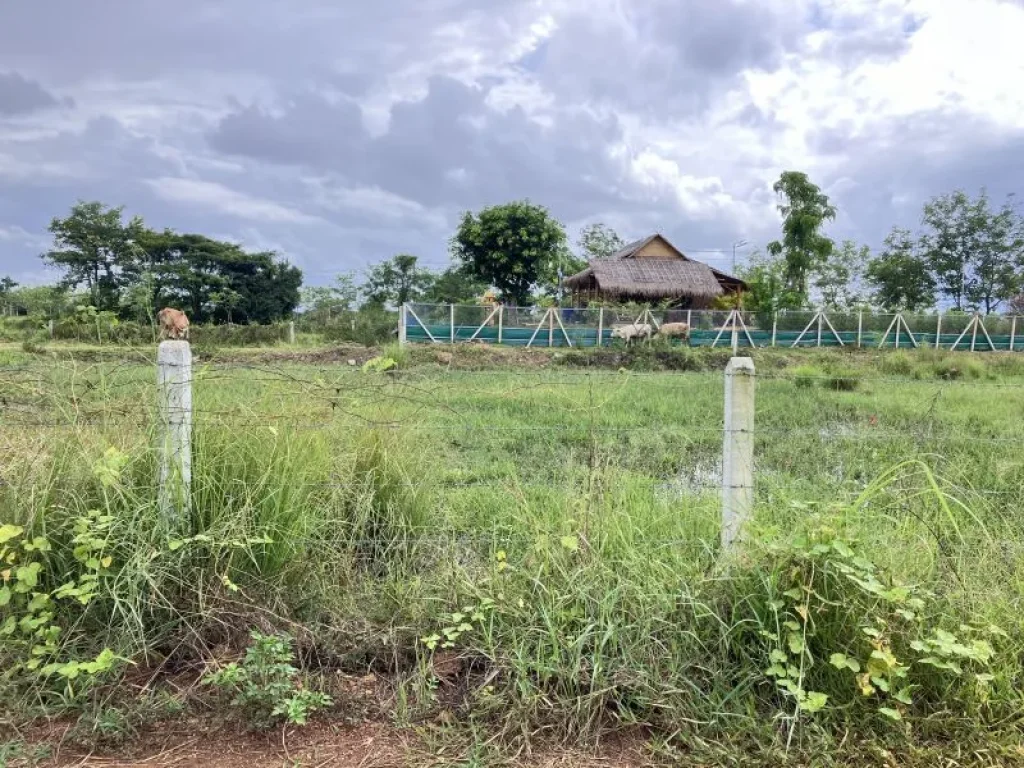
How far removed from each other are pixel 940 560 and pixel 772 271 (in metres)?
35.3

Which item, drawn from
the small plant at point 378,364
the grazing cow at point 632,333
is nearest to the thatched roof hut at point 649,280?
the grazing cow at point 632,333

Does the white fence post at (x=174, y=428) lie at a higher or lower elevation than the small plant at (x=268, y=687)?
higher

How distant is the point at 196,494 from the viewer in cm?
251

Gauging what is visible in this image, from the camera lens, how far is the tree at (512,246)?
33.8 m

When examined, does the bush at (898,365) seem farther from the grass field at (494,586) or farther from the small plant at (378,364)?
the small plant at (378,364)

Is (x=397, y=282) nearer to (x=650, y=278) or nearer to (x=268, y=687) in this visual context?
(x=650, y=278)

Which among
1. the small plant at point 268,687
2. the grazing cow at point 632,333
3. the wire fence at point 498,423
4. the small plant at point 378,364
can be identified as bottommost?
the small plant at point 268,687

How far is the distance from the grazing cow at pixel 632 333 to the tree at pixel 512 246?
39.7 feet

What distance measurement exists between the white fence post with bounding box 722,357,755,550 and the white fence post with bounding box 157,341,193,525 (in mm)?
2052

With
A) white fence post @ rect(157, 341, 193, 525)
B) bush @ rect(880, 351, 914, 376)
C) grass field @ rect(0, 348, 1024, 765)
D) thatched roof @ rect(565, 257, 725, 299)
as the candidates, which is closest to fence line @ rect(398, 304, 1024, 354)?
bush @ rect(880, 351, 914, 376)

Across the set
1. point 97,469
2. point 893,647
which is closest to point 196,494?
point 97,469

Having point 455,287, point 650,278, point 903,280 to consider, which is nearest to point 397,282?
point 455,287

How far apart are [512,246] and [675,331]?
1231 centimetres

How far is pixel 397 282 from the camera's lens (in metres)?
40.5
